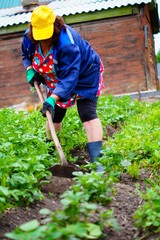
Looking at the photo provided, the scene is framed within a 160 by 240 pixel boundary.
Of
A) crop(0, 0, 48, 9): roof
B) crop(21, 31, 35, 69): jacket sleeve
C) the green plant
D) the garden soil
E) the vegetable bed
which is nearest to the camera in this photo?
the vegetable bed

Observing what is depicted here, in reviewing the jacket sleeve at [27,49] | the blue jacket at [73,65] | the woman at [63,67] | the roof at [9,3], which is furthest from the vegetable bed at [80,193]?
the roof at [9,3]

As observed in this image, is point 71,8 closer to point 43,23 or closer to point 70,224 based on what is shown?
point 43,23

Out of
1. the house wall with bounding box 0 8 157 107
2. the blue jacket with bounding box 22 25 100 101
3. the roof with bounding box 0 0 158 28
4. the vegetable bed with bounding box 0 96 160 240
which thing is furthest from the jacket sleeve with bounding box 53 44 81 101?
the house wall with bounding box 0 8 157 107

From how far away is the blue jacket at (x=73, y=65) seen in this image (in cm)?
463

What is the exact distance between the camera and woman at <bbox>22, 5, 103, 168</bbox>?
4.62 m

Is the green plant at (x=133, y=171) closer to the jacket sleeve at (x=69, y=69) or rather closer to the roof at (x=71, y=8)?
the jacket sleeve at (x=69, y=69)

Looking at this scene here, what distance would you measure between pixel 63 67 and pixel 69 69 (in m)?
0.09

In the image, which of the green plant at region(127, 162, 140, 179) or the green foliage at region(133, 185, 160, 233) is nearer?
the green foliage at region(133, 185, 160, 233)

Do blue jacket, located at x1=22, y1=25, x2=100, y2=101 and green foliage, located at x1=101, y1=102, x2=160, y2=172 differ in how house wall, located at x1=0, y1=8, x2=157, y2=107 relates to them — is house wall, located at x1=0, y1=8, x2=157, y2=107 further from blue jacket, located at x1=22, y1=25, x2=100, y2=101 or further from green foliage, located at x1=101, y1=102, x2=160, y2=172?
blue jacket, located at x1=22, y1=25, x2=100, y2=101

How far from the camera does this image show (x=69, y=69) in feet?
15.2

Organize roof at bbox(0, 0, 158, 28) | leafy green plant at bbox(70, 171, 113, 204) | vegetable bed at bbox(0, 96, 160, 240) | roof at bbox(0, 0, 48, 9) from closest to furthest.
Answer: vegetable bed at bbox(0, 96, 160, 240) → leafy green plant at bbox(70, 171, 113, 204) → roof at bbox(0, 0, 158, 28) → roof at bbox(0, 0, 48, 9)

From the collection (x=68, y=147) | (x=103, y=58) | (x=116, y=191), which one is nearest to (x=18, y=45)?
(x=103, y=58)

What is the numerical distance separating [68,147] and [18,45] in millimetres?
9678

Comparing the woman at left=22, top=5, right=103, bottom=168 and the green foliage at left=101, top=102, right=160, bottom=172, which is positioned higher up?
the woman at left=22, top=5, right=103, bottom=168
